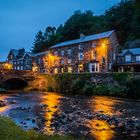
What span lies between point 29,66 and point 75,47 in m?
29.9

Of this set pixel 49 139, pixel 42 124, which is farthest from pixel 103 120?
pixel 49 139

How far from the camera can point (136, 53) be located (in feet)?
207

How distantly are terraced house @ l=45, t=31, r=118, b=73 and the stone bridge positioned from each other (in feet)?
35.6

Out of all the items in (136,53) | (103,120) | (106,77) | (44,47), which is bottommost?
(103,120)

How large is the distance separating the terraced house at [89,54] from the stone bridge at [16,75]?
35.6 ft

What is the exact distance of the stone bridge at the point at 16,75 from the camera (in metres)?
59.4

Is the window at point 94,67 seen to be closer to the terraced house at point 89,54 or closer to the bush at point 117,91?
the terraced house at point 89,54

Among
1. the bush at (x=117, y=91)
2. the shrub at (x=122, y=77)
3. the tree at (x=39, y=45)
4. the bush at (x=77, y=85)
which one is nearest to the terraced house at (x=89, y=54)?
the bush at (x=77, y=85)

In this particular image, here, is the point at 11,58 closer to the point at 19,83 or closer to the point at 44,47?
the point at 44,47

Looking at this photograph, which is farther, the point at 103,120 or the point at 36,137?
the point at 103,120

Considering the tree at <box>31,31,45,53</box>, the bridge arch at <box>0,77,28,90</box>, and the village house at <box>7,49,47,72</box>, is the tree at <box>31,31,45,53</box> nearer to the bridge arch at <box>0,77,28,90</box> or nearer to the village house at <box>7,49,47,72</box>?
the village house at <box>7,49,47,72</box>

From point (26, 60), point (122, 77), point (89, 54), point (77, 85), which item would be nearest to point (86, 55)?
point (89, 54)

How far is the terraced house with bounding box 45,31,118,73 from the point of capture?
2420 inches

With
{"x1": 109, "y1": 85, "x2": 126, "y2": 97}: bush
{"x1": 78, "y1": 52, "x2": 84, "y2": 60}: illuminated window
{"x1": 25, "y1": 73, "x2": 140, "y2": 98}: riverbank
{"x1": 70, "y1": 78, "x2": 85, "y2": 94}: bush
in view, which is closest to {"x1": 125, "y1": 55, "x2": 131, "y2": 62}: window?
{"x1": 78, "y1": 52, "x2": 84, "y2": 60}: illuminated window
